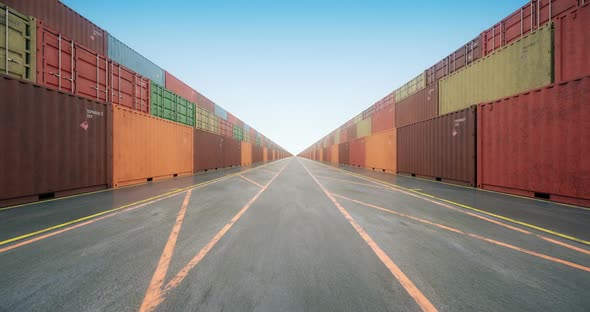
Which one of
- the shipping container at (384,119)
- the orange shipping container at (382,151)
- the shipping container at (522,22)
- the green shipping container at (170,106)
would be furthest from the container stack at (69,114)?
the shipping container at (384,119)

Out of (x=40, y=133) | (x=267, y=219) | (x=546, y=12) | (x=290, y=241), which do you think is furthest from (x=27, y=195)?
(x=546, y=12)

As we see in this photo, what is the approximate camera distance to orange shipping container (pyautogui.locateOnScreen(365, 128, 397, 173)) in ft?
52.2

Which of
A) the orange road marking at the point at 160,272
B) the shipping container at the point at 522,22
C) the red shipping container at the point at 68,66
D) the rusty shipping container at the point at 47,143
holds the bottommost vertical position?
the orange road marking at the point at 160,272

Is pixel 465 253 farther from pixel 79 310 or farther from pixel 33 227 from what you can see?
pixel 33 227

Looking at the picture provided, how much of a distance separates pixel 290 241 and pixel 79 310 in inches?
95.9

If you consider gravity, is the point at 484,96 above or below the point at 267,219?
above

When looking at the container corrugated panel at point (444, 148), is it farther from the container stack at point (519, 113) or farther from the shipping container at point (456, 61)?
the shipping container at point (456, 61)

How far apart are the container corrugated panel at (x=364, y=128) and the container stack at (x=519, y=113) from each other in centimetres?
1217

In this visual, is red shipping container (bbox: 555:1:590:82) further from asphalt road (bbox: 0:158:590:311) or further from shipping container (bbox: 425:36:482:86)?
asphalt road (bbox: 0:158:590:311)

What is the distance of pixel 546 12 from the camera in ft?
27.3

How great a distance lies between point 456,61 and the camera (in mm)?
13211

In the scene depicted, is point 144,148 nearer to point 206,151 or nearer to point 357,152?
point 206,151

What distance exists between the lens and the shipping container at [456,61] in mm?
11766

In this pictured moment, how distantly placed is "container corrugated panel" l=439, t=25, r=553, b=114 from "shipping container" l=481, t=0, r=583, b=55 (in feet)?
2.22
